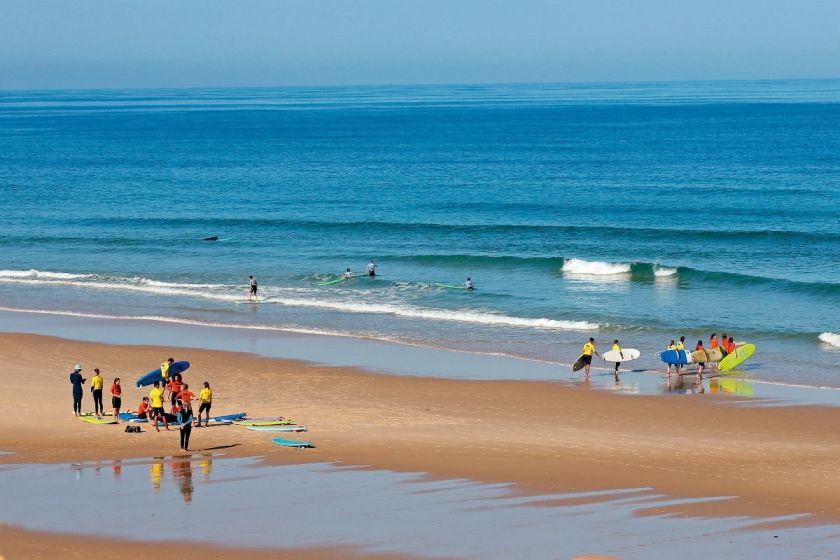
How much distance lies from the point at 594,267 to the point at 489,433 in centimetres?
2303

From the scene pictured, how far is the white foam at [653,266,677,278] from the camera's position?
4219 centimetres

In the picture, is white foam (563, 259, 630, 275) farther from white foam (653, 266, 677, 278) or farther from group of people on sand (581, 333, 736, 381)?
group of people on sand (581, 333, 736, 381)

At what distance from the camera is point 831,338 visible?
31.7 metres

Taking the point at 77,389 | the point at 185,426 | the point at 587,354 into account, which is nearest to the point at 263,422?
the point at 185,426

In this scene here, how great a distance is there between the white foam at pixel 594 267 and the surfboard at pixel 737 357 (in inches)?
572

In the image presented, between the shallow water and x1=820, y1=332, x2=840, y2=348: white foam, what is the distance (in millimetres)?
15987

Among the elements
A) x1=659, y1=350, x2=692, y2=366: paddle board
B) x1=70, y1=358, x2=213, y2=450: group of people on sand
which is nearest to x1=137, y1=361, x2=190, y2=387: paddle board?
x1=70, y1=358, x2=213, y2=450: group of people on sand

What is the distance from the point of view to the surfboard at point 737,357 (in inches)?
1128

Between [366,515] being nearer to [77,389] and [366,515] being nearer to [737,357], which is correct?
[77,389]

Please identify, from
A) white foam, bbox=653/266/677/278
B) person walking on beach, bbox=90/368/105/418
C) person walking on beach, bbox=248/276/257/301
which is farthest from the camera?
white foam, bbox=653/266/677/278

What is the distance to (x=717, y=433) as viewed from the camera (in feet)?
73.2

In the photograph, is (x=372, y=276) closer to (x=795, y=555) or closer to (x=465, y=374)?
(x=465, y=374)

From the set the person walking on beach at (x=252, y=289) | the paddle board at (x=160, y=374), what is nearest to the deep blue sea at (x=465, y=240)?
the person walking on beach at (x=252, y=289)

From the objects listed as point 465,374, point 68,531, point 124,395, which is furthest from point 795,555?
point 124,395
